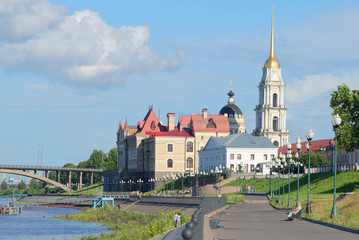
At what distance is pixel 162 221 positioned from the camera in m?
48.7

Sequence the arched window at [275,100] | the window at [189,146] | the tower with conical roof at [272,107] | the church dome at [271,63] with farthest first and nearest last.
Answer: the church dome at [271,63]
the arched window at [275,100]
the tower with conical roof at [272,107]
the window at [189,146]

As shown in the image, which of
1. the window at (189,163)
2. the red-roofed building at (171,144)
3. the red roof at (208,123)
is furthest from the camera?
the red roof at (208,123)

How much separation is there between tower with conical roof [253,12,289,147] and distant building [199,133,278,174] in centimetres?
2374

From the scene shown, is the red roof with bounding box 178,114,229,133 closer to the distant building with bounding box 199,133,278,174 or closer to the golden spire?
the distant building with bounding box 199,133,278,174

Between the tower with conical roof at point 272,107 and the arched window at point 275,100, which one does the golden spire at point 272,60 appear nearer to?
the tower with conical roof at point 272,107

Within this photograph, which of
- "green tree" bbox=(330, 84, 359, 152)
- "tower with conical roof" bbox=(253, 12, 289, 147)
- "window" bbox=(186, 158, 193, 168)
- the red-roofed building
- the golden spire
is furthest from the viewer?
the golden spire

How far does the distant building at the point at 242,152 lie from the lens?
5335 inches

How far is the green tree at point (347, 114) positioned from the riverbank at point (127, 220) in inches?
900

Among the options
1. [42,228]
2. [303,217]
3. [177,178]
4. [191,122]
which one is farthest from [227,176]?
[303,217]

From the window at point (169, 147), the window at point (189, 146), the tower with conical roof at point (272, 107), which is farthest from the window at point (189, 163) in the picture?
the tower with conical roof at point (272, 107)

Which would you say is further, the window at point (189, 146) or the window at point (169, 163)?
the window at point (189, 146)

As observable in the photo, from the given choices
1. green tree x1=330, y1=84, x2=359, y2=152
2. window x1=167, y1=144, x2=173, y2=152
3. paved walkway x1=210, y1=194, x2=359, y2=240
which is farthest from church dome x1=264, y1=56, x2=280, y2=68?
paved walkway x1=210, y1=194, x2=359, y2=240

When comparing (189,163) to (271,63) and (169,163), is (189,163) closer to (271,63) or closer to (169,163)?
(169,163)

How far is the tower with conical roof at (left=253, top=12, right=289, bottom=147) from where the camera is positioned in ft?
544
